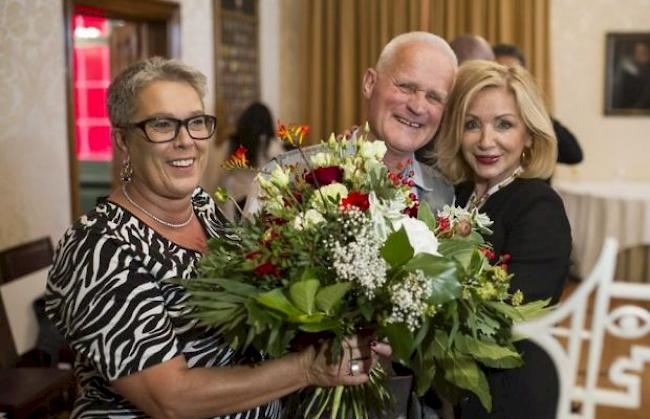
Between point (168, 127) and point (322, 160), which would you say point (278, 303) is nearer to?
point (322, 160)

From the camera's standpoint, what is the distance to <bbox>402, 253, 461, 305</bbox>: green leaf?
1.36 m

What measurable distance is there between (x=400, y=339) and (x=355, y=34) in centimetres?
668

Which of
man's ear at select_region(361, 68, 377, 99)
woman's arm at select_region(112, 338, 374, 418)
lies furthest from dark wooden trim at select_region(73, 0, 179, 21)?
woman's arm at select_region(112, 338, 374, 418)

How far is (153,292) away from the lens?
1.53m

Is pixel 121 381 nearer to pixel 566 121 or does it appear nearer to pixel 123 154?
pixel 123 154

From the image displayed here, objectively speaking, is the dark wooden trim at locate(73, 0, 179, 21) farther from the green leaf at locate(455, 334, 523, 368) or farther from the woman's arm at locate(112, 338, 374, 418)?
the green leaf at locate(455, 334, 523, 368)

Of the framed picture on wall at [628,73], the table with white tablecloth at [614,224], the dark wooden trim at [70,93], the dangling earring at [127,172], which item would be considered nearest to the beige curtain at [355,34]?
the framed picture on wall at [628,73]

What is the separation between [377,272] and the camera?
1339mm

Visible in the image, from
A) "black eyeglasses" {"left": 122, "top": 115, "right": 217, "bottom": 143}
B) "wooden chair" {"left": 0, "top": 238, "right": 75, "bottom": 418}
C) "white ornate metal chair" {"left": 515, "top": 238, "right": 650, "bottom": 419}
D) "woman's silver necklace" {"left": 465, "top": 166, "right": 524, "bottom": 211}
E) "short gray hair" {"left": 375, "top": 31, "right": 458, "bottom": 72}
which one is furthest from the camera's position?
"wooden chair" {"left": 0, "top": 238, "right": 75, "bottom": 418}

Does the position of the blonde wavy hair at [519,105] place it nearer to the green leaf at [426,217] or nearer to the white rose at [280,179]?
Result: the green leaf at [426,217]

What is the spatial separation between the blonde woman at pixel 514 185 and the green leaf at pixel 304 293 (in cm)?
60

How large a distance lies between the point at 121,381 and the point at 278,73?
667 cm

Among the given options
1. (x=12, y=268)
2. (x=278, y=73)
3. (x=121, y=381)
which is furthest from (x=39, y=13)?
(x=278, y=73)

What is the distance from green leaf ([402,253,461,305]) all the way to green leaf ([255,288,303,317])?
206 millimetres
